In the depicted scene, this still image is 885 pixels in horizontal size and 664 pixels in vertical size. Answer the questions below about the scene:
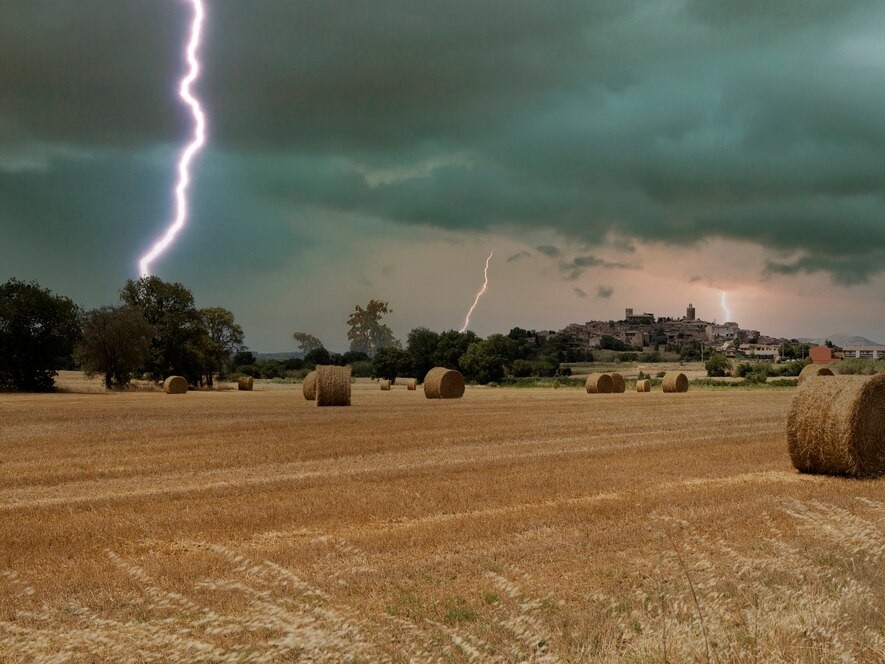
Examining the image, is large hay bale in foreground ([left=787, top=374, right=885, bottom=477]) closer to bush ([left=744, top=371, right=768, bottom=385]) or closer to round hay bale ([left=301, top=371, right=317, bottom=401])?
round hay bale ([left=301, top=371, right=317, bottom=401])

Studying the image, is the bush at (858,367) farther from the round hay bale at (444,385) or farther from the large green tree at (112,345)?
the large green tree at (112,345)

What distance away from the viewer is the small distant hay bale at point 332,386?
1368 inches

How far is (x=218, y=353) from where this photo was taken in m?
78.9

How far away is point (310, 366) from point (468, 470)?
10165 cm

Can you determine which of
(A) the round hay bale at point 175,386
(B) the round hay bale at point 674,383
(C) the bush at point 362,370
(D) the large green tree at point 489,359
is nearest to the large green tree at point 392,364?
(D) the large green tree at point 489,359

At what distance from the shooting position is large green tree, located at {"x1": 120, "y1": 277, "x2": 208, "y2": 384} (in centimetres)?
7038

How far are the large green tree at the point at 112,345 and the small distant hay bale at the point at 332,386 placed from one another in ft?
109

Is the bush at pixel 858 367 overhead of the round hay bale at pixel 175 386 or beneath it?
overhead

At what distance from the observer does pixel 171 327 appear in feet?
233

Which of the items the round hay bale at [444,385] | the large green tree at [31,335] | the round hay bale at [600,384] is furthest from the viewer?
the large green tree at [31,335]

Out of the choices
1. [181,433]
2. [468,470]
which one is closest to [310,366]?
[181,433]

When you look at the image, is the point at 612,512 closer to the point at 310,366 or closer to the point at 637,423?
the point at 637,423

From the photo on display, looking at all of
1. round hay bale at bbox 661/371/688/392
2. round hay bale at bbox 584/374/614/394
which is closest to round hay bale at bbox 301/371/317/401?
round hay bale at bbox 584/374/614/394

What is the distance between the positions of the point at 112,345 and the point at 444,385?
106ft
